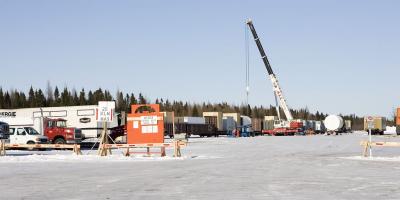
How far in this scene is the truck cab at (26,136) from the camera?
38688mm

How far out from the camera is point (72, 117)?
4584cm

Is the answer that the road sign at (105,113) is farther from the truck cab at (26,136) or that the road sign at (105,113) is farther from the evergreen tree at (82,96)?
the evergreen tree at (82,96)

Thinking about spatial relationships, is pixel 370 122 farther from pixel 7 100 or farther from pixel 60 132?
pixel 7 100

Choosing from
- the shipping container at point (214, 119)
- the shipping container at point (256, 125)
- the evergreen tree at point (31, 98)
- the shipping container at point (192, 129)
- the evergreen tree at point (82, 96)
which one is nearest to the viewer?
the shipping container at point (192, 129)

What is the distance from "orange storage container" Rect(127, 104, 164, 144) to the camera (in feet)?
98.8

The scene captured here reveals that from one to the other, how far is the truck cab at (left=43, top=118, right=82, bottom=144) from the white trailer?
1.25 m

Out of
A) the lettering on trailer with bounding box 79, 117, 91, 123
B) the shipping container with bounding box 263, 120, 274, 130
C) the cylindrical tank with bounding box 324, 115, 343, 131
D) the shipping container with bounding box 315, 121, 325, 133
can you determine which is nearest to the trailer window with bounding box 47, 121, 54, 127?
the lettering on trailer with bounding box 79, 117, 91, 123

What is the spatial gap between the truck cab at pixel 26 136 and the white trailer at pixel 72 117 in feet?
11.0

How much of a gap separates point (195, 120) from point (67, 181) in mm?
69024

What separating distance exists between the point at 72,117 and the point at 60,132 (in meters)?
4.17

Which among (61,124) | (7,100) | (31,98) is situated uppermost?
(31,98)

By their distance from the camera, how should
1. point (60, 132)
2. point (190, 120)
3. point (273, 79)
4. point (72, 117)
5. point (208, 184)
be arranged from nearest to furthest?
point (208, 184) → point (60, 132) → point (72, 117) → point (190, 120) → point (273, 79)

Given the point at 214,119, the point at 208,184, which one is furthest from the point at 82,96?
the point at 208,184

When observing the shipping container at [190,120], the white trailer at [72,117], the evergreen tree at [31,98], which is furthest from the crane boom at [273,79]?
the evergreen tree at [31,98]
